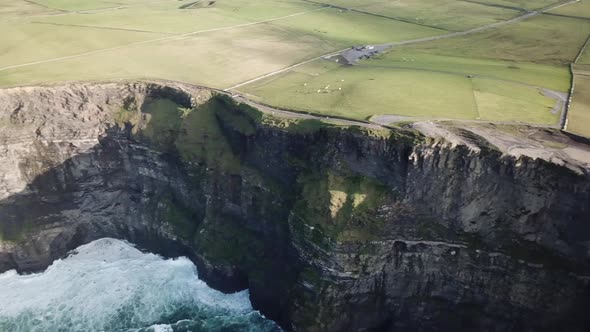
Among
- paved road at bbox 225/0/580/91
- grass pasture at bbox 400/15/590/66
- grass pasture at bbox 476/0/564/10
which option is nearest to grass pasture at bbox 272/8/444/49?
paved road at bbox 225/0/580/91

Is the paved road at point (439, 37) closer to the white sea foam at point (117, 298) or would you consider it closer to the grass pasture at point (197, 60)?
the grass pasture at point (197, 60)

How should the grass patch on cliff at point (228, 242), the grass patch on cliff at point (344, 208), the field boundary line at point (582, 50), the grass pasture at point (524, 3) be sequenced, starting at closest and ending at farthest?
the grass patch on cliff at point (344, 208), the grass patch on cliff at point (228, 242), the field boundary line at point (582, 50), the grass pasture at point (524, 3)

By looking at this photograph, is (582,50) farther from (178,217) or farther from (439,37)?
(178,217)

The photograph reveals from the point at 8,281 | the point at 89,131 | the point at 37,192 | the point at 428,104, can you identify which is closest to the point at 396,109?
the point at 428,104

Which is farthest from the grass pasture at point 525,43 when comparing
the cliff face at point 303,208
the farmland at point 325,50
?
the cliff face at point 303,208

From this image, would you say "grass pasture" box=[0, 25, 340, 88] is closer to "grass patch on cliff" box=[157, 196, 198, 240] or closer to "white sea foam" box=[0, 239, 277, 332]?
"grass patch on cliff" box=[157, 196, 198, 240]

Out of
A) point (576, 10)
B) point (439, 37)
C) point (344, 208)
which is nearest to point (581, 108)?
point (344, 208)

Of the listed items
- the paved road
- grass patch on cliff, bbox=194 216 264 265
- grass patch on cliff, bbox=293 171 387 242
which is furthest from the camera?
the paved road
